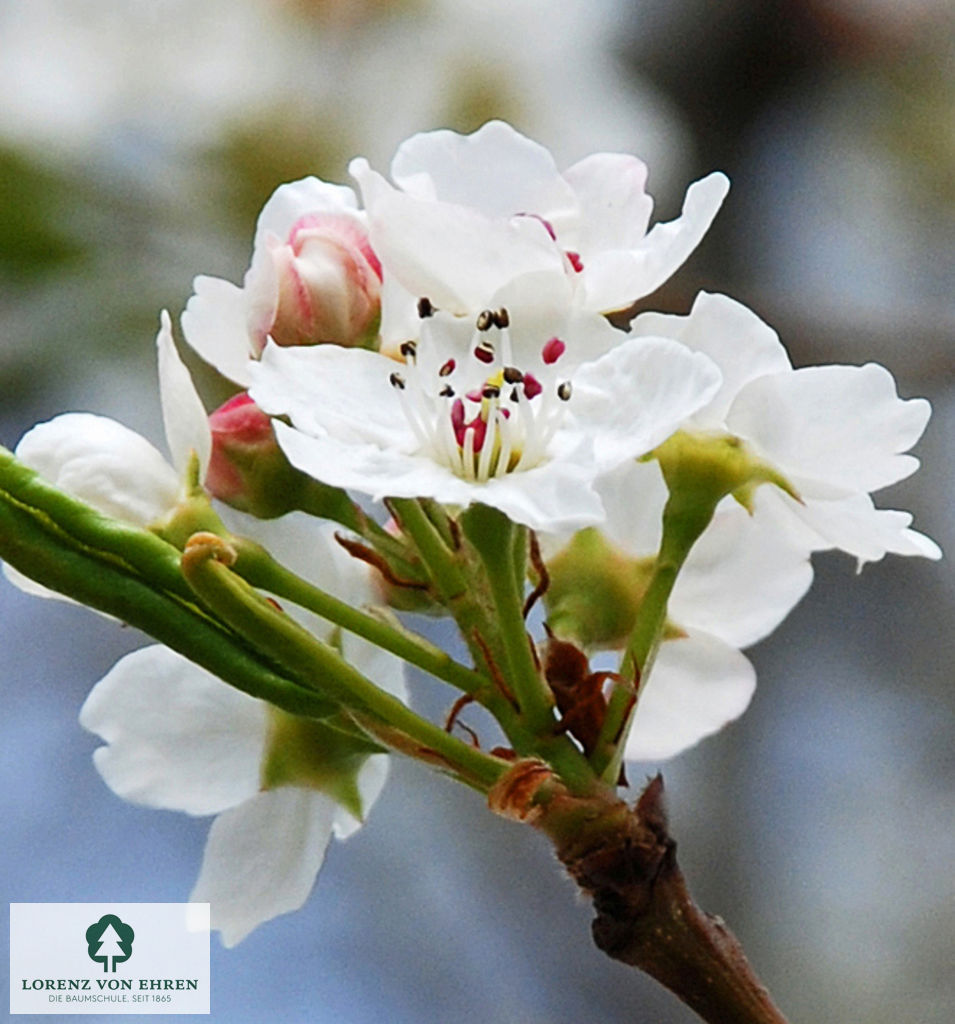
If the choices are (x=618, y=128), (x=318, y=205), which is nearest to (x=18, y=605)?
(x=618, y=128)

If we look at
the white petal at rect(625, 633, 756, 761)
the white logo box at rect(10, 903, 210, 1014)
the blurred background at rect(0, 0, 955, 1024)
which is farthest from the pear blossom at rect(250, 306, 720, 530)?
the blurred background at rect(0, 0, 955, 1024)

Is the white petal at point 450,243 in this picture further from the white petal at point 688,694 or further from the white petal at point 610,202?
the white petal at point 688,694

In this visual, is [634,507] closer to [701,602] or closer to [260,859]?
[701,602]

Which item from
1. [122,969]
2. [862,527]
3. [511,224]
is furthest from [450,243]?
[122,969]

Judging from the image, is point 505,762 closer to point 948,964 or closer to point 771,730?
point 771,730

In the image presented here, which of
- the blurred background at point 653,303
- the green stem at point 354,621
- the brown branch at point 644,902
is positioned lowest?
the brown branch at point 644,902

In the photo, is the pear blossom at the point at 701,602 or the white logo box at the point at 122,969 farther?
the white logo box at the point at 122,969

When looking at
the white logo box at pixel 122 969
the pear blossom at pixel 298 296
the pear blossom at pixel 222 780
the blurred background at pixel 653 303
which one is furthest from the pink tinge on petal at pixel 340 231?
the blurred background at pixel 653 303
